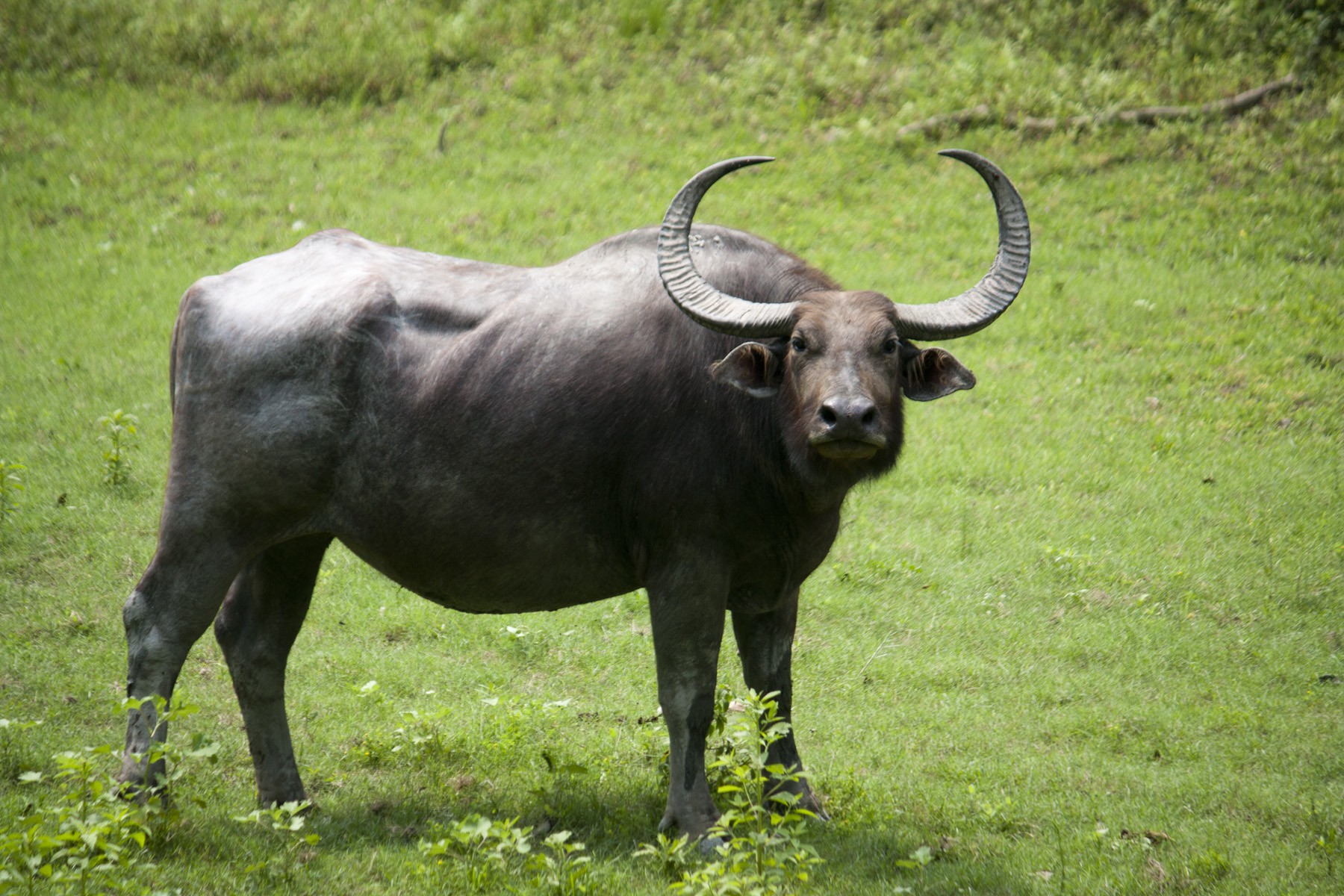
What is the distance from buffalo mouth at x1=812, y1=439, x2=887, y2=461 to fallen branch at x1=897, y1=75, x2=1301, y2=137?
1123cm

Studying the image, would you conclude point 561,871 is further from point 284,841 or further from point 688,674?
point 284,841

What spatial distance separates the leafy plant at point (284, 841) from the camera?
16.6ft

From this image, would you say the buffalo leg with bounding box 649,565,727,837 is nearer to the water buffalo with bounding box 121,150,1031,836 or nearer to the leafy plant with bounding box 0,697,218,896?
the water buffalo with bounding box 121,150,1031,836

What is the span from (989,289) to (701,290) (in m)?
1.29

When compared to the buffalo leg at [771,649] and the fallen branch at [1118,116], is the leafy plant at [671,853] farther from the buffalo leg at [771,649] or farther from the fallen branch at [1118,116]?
the fallen branch at [1118,116]

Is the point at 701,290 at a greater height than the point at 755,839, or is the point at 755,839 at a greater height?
the point at 701,290

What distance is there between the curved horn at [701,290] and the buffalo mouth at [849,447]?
615 mm

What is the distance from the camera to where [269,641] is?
19.9 feet

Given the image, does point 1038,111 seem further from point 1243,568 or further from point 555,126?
point 1243,568

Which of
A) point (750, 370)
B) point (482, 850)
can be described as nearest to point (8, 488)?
point (482, 850)

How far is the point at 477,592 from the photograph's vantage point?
5.78 m

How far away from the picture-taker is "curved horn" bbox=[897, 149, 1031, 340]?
535 centimetres

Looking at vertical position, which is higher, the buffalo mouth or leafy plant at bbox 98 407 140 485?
the buffalo mouth

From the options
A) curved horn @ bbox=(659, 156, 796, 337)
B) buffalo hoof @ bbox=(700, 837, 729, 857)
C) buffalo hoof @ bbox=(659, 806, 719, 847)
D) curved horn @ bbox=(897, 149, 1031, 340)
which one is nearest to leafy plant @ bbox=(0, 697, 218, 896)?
buffalo hoof @ bbox=(659, 806, 719, 847)
